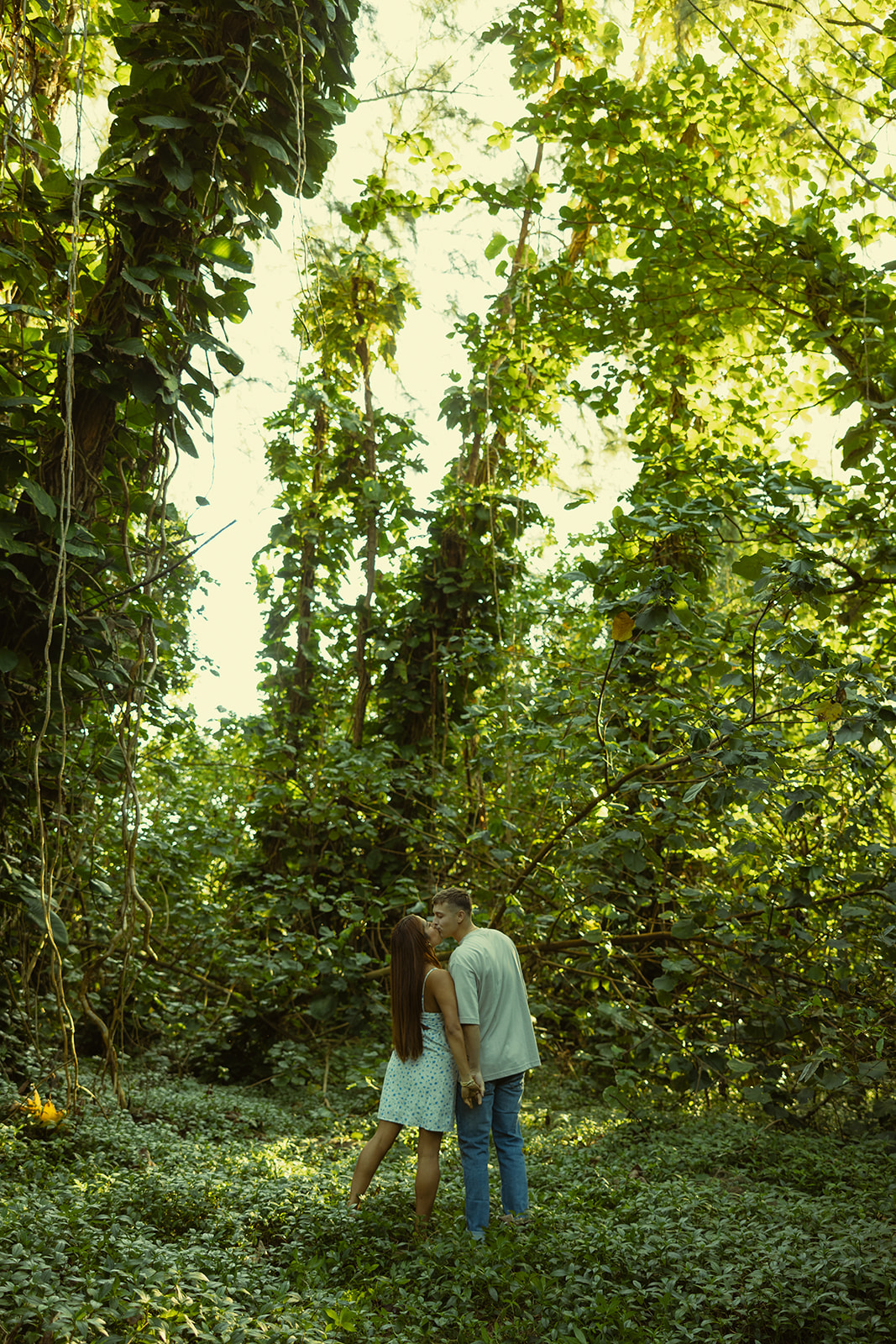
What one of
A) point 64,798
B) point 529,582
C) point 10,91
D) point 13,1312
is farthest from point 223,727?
point 13,1312

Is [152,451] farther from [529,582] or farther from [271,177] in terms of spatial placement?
[529,582]

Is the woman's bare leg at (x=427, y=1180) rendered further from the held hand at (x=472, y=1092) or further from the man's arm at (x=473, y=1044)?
the man's arm at (x=473, y=1044)

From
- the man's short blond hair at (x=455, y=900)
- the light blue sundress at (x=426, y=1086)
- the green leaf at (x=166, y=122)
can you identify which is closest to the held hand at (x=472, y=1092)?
the light blue sundress at (x=426, y=1086)

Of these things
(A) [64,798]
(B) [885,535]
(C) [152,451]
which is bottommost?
(A) [64,798]

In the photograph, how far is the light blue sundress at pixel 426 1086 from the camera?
12.3ft

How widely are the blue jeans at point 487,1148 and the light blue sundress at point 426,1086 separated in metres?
0.08

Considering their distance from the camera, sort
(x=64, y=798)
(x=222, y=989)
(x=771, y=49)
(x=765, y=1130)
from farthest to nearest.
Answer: (x=222, y=989) → (x=771, y=49) → (x=765, y=1130) → (x=64, y=798)

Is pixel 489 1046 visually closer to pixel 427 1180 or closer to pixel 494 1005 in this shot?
pixel 494 1005

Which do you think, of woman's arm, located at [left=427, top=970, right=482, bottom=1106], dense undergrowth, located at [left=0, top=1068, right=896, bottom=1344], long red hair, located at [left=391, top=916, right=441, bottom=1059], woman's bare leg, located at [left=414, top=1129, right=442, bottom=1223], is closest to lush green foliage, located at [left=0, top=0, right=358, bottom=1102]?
dense undergrowth, located at [left=0, top=1068, right=896, bottom=1344]

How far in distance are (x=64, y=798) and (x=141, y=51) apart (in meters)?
2.86

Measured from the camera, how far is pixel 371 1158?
3.78 metres

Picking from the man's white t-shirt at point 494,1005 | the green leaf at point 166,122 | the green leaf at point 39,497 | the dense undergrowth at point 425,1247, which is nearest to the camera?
the dense undergrowth at point 425,1247

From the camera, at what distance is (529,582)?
30.3ft

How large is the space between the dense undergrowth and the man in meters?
0.19
